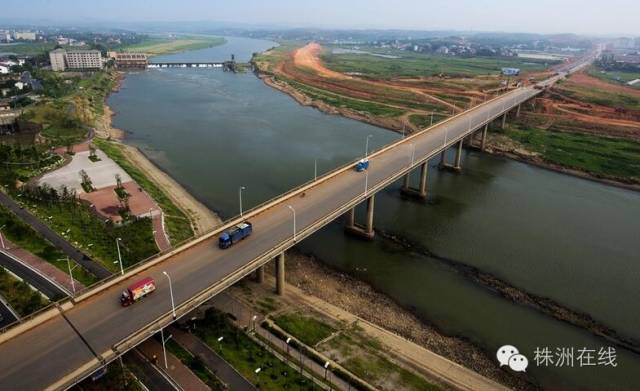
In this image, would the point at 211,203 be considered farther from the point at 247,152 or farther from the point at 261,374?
the point at 261,374

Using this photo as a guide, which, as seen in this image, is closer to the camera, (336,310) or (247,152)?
(336,310)

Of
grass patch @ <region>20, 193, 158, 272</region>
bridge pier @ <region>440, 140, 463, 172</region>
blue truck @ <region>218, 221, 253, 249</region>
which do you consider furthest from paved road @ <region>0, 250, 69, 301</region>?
bridge pier @ <region>440, 140, 463, 172</region>

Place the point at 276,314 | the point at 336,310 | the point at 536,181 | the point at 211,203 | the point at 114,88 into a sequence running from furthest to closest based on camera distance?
1. the point at 114,88
2. the point at 536,181
3. the point at 211,203
4. the point at 336,310
5. the point at 276,314

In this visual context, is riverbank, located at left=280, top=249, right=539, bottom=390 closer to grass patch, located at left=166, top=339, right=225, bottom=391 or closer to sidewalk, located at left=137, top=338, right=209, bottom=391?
grass patch, located at left=166, top=339, right=225, bottom=391

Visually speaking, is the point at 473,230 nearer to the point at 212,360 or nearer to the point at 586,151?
the point at 212,360

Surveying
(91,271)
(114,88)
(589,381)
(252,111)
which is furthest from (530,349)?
(114,88)

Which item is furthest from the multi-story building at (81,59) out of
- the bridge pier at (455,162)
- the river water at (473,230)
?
the bridge pier at (455,162)

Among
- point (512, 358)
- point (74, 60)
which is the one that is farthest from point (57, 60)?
point (512, 358)
